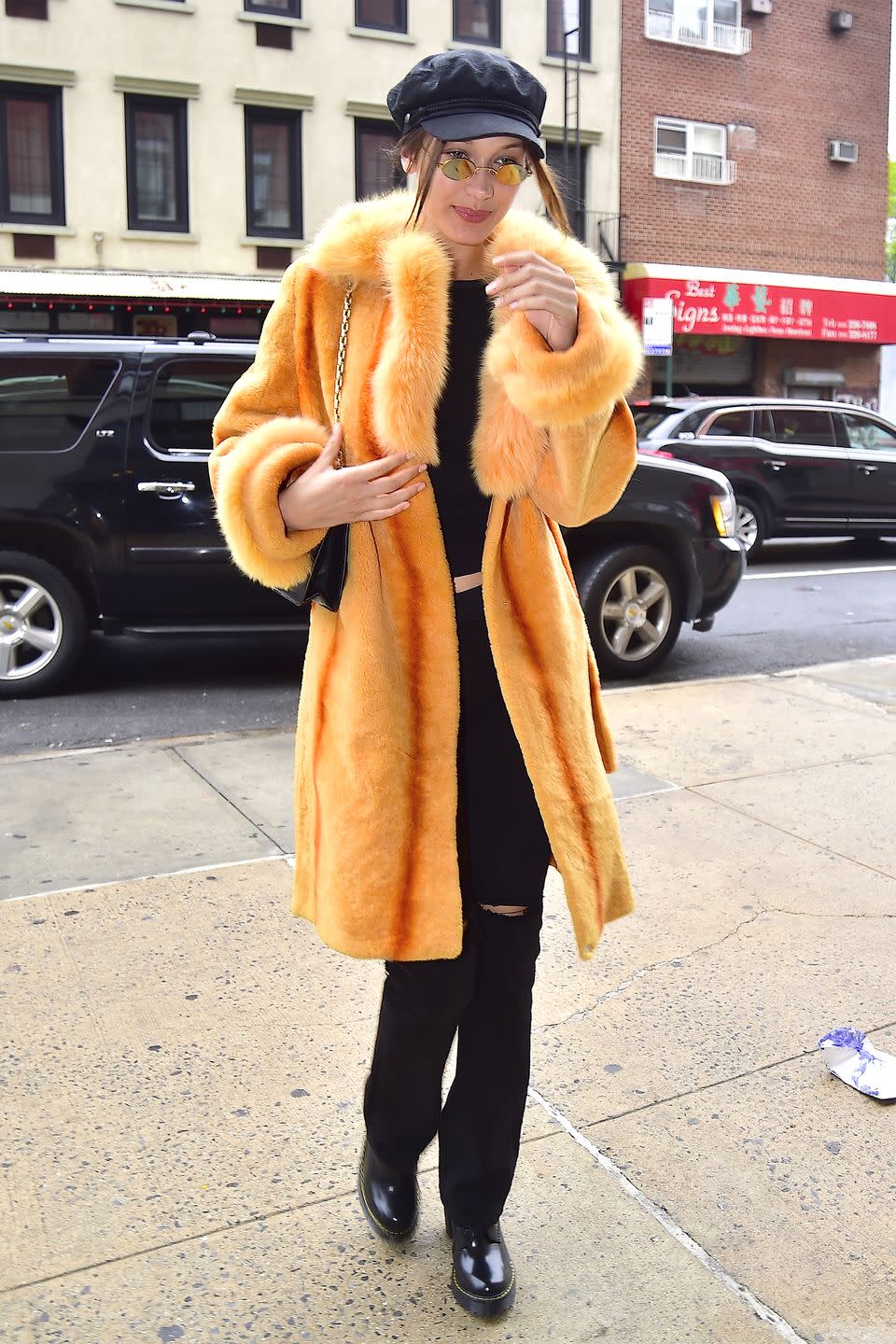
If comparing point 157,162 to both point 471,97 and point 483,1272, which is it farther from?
point 483,1272

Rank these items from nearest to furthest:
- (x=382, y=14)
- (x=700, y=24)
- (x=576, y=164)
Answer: (x=382, y=14) → (x=576, y=164) → (x=700, y=24)

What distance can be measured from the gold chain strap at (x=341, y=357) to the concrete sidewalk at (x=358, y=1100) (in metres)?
1.44

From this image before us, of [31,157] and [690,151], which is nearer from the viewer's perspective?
[31,157]

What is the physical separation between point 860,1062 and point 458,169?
217 cm

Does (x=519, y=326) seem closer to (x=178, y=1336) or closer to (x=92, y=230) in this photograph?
(x=178, y=1336)

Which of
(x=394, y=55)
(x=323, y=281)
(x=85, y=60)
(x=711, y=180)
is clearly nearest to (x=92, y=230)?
(x=85, y=60)

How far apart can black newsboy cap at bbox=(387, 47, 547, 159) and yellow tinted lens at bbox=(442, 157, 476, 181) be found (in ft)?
0.12

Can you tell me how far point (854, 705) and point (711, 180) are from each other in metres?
19.1

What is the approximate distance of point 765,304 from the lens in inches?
939

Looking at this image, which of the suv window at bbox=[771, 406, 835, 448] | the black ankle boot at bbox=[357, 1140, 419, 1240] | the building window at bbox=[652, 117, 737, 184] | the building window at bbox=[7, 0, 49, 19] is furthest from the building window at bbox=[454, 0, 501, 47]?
the black ankle boot at bbox=[357, 1140, 419, 1240]

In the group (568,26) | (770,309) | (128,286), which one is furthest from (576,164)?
(128,286)

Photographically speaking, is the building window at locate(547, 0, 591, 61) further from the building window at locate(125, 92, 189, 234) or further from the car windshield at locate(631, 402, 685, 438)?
the car windshield at locate(631, 402, 685, 438)

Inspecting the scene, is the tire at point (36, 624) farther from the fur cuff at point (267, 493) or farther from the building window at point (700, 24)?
the building window at point (700, 24)

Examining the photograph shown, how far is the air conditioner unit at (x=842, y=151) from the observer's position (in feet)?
81.8
